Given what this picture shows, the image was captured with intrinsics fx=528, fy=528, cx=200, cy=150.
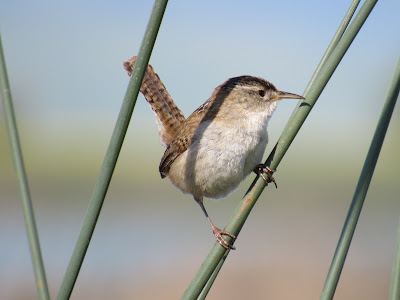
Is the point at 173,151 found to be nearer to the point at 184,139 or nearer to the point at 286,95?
the point at 184,139

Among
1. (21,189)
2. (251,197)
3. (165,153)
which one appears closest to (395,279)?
(251,197)

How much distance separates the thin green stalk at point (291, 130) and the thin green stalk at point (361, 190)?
0.57 feet

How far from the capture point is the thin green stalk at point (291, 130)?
3.91ft

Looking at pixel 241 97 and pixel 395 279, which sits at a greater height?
pixel 241 97

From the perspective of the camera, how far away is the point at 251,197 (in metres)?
1.41

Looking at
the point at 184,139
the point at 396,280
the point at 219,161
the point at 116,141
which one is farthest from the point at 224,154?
the point at 116,141

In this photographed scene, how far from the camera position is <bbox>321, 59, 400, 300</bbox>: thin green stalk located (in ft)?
4.19

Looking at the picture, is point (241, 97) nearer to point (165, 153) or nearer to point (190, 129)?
point (190, 129)

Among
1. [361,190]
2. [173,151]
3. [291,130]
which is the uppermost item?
[173,151]

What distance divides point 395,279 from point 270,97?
50.7 inches

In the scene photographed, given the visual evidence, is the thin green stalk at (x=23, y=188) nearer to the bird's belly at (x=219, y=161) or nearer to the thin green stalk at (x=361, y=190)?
the thin green stalk at (x=361, y=190)

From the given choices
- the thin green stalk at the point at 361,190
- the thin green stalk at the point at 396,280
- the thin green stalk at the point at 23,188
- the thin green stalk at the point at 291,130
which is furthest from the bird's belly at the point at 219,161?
the thin green stalk at the point at 23,188

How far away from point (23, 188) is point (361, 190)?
836mm

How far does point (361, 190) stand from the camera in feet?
4.43
